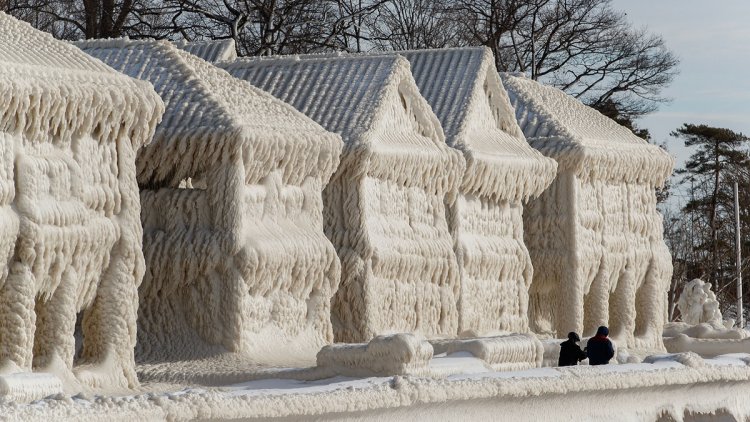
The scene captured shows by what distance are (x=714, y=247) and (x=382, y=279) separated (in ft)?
98.7

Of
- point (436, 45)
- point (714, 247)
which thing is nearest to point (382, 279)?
point (436, 45)

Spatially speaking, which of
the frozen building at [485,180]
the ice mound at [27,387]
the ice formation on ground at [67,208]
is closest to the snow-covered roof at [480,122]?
the frozen building at [485,180]

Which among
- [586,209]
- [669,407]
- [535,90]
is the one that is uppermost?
[535,90]

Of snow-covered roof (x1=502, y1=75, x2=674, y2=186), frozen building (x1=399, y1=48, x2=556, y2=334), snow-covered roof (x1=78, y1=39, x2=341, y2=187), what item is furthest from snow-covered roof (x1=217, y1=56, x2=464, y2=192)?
snow-covered roof (x1=502, y1=75, x2=674, y2=186)

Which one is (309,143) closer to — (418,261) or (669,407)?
(418,261)

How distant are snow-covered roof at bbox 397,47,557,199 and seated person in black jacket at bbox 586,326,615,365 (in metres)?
5.78

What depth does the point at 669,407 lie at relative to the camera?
21297 mm

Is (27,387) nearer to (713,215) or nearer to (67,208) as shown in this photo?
(67,208)

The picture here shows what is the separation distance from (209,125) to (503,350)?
165 inches

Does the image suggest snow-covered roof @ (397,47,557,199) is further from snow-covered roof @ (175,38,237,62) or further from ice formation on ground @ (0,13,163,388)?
ice formation on ground @ (0,13,163,388)

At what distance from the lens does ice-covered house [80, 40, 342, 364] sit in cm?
2114

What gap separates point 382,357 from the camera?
18484mm

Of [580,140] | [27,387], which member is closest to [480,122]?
[580,140]

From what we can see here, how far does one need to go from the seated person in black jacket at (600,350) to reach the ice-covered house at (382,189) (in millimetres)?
3574
